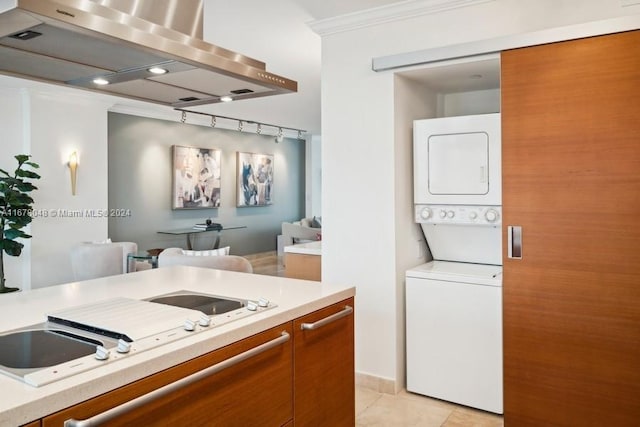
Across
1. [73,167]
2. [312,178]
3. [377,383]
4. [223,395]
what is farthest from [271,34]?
[312,178]

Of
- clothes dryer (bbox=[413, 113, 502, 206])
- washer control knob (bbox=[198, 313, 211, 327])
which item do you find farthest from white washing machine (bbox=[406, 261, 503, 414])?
washer control knob (bbox=[198, 313, 211, 327])

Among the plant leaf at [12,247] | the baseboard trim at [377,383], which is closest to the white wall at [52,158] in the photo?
the plant leaf at [12,247]

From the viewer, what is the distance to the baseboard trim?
122 inches

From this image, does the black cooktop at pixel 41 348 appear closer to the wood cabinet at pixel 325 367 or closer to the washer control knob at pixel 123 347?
the washer control knob at pixel 123 347

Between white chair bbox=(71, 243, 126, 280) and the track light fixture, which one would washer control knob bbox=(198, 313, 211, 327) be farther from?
the track light fixture

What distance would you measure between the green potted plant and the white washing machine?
13.9ft

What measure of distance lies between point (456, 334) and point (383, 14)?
2.06m

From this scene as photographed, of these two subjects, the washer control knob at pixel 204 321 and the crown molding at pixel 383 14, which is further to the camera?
the crown molding at pixel 383 14

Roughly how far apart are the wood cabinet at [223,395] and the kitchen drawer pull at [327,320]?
3.1 inches

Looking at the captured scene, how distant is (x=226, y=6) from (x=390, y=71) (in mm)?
1168

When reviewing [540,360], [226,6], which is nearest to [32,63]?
[226,6]

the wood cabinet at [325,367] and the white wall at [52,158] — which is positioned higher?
the white wall at [52,158]

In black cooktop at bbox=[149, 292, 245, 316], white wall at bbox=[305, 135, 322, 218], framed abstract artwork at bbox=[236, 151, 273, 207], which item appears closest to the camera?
black cooktop at bbox=[149, 292, 245, 316]

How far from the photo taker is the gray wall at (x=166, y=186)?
22.2 ft
